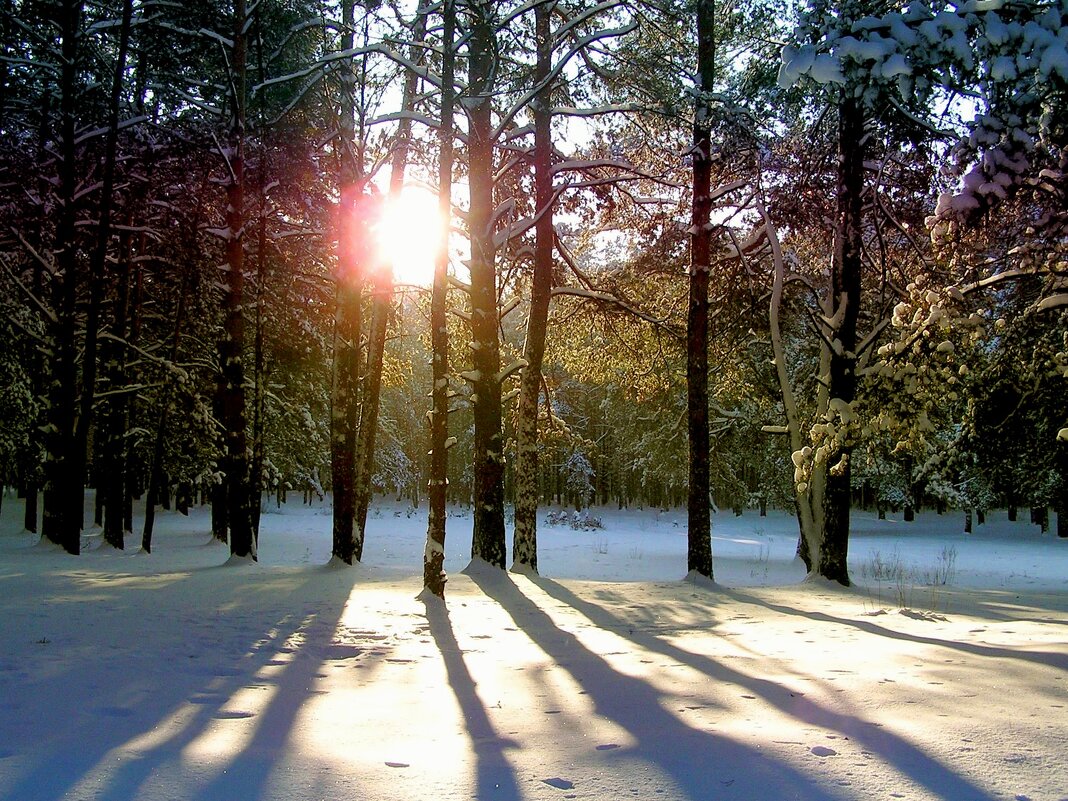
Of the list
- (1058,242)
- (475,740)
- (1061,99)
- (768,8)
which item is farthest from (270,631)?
(768,8)

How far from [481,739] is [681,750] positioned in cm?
93

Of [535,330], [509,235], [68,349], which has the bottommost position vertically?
[68,349]

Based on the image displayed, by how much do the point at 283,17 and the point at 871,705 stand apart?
47.9 ft

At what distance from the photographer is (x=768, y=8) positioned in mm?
12094

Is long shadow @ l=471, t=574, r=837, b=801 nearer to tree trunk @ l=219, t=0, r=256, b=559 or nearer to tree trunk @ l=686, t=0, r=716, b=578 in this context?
tree trunk @ l=686, t=0, r=716, b=578

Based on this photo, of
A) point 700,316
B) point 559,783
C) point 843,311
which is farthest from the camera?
point 700,316

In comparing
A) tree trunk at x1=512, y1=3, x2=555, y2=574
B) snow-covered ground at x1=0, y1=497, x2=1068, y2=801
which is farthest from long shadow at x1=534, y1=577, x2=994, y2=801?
tree trunk at x1=512, y1=3, x2=555, y2=574

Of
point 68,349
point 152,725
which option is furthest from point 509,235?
point 152,725

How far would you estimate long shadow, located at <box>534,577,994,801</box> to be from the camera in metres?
2.92

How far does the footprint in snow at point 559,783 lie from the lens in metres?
3.01

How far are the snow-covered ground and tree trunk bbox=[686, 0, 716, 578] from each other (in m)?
2.30

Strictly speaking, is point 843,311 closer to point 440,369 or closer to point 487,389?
point 487,389

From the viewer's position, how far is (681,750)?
11.3ft

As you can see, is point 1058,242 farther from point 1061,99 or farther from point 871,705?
point 871,705
